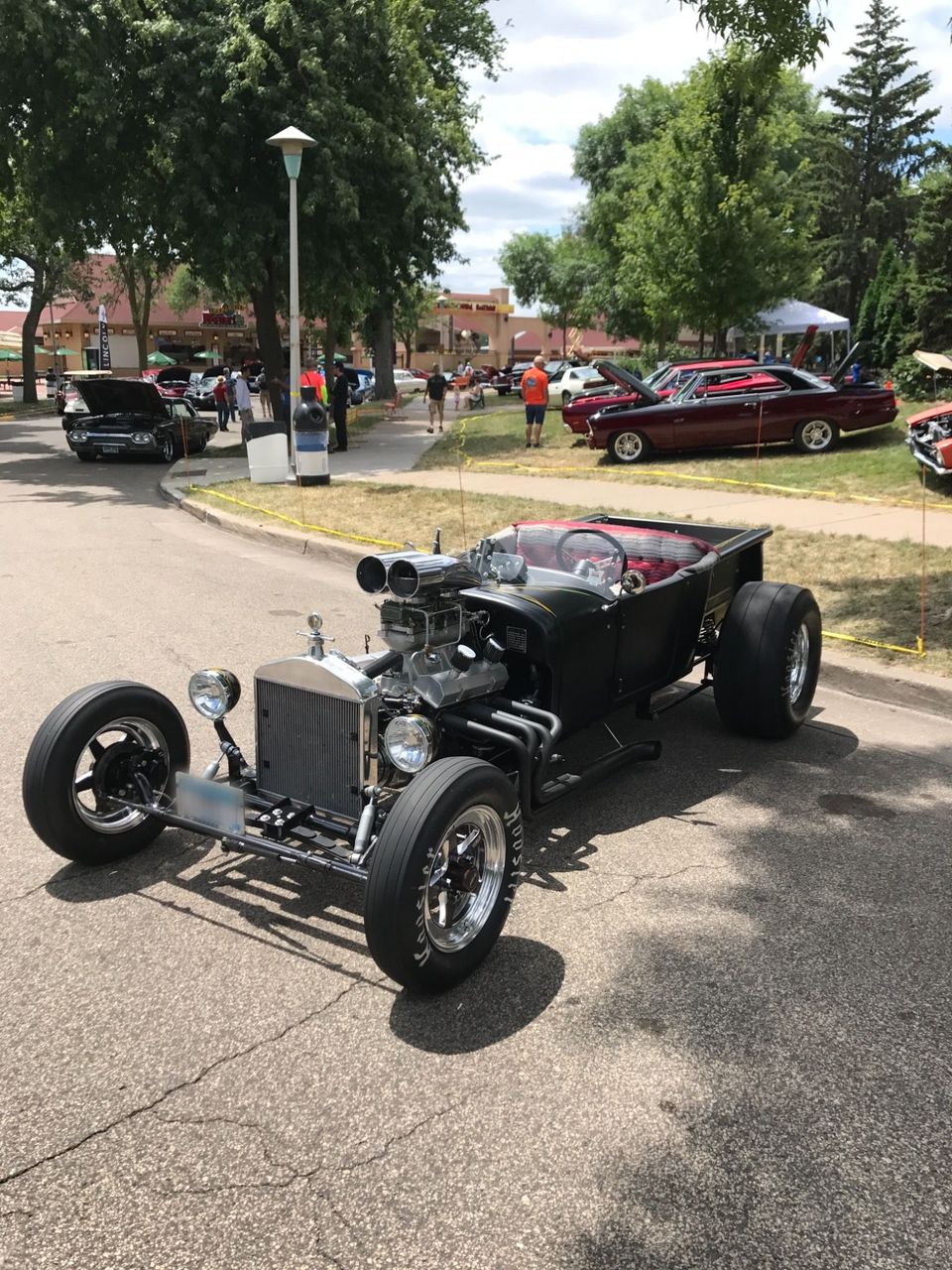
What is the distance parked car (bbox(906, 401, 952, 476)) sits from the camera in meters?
13.0

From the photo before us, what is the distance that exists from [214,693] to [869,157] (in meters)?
51.8

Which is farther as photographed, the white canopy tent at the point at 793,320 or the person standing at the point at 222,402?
the person standing at the point at 222,402

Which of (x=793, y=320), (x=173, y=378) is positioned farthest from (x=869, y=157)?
(x=173, y=378)

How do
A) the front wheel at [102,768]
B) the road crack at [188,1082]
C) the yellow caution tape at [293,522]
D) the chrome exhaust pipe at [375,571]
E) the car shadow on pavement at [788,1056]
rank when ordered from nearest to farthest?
1. the car shadow on pavement at [788,1056]
2. the road crack at [188,1082]
3. the front wheel at [102,768]
4. the chrome exhaust pipe at [375,571]
5. the yellow caution tape at [293,522]

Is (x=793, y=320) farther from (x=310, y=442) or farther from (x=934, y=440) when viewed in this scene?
(x=310, y=442)

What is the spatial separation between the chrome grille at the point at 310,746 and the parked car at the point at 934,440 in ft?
37.4

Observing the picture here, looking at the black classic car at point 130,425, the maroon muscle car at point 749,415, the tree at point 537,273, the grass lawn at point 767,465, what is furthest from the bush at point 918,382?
the tree at point 537,273

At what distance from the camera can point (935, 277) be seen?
24594 millimetres

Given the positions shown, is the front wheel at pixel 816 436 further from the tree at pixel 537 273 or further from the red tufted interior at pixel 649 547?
the tree at pixel 537 273

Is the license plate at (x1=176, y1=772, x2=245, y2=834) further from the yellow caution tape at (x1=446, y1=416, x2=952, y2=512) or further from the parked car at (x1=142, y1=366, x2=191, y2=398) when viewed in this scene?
the parked car at (x1=142, y1=366, x2=191, y2=398)

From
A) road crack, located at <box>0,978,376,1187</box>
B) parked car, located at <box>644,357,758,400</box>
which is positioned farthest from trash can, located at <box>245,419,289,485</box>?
road crack, located at <box>0,978,376,1187</box>

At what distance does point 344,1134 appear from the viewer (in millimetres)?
2693

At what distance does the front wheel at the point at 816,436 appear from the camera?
17.4 metres

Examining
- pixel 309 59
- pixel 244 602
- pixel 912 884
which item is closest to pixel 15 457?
pixel 309 59
